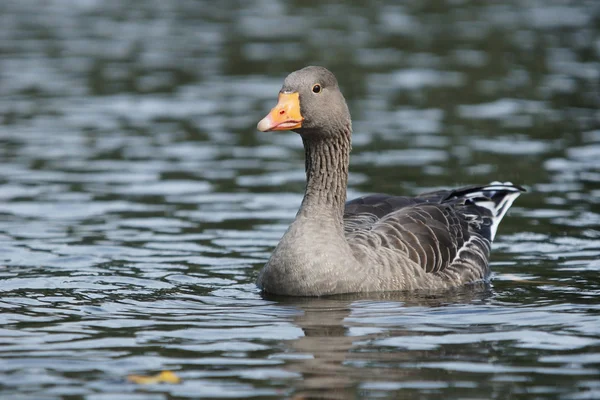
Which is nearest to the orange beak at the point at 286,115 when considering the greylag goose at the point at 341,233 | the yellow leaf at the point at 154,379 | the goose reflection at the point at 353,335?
the greylag goose at the point at 341,233

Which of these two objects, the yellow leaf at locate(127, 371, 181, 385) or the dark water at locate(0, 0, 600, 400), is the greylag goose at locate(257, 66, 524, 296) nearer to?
the dark water at locate(0, 0, 600, 400)

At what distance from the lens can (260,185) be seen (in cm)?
1812

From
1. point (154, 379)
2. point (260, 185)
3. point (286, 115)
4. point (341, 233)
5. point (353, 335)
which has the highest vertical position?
point (286, 115)

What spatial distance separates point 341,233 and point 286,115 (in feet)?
4.88

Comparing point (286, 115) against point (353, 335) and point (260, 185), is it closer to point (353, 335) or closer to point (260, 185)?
point (353, 335)

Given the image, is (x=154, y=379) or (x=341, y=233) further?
(x=341, y=233)

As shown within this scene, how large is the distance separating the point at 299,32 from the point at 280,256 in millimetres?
20458

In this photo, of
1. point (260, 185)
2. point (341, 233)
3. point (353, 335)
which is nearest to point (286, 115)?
point (341, 233)

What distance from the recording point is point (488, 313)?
1131 centimetres

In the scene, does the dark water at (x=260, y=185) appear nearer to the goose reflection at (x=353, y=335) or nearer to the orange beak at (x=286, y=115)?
the goose reflection at (x=353, y=335)

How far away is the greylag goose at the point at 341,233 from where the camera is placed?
11984 millimetres

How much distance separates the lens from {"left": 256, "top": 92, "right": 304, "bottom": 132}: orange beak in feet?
38.4

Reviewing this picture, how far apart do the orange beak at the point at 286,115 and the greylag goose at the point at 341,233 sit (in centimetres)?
1

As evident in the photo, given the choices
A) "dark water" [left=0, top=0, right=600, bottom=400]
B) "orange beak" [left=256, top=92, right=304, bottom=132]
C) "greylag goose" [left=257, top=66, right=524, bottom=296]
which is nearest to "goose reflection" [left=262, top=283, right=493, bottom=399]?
"dark water" [left=0, top=0, right=600, bottom=400]
